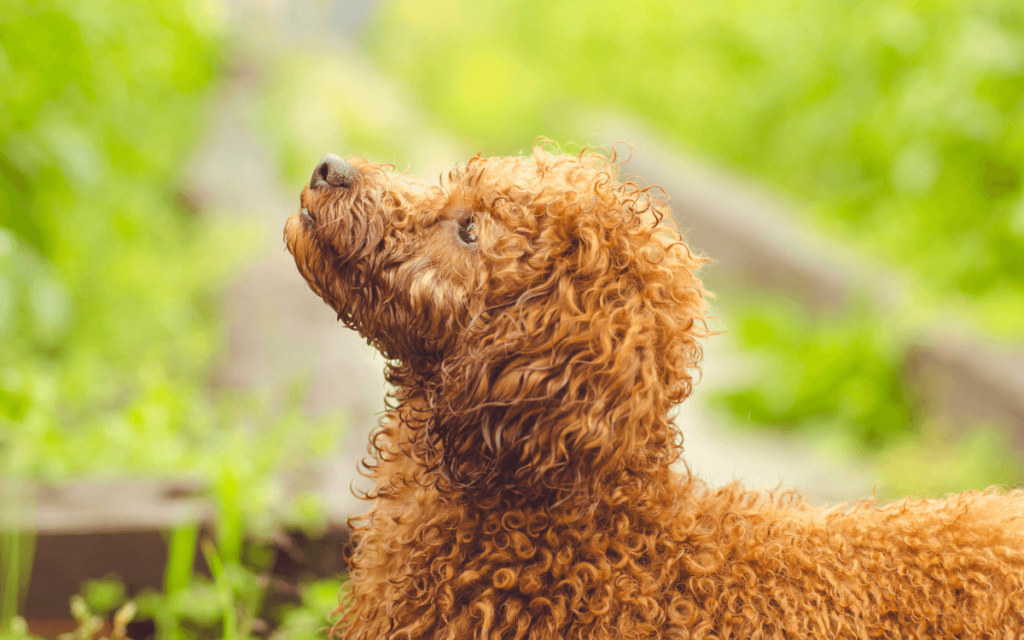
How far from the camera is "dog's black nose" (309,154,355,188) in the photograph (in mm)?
1733

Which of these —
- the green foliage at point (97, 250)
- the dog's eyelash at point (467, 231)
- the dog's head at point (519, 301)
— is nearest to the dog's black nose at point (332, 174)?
the dog's head at point (519, 301)

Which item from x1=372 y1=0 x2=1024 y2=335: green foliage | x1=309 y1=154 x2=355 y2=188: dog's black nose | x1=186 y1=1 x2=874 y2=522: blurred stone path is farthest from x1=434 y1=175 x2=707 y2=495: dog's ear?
x1=372 y1=0 x2=1024 y2=335: green foliage

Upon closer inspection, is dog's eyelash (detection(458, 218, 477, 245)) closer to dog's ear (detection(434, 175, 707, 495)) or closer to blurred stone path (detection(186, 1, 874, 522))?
dog's ear (detection(434, 175, 707, 495))

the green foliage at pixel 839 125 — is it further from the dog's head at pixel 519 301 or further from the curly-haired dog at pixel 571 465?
the dog's head at pixel 519 301

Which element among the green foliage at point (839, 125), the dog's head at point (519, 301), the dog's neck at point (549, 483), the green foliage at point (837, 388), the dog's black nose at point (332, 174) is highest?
the green foliage at point (839, 125)

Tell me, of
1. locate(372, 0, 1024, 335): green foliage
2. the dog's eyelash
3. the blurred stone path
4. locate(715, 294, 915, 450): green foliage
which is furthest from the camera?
locate(372, 0, 1024, 335): green foliage

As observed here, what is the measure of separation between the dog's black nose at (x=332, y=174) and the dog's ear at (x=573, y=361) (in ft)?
1.40

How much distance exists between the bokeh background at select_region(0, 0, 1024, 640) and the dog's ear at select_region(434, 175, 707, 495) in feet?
1.49

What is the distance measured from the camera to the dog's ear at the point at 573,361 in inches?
59.3

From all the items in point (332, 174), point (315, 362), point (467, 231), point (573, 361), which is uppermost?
point (315, 362)

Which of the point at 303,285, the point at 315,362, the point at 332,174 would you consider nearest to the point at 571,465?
the point at 332,174

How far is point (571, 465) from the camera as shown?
152 centimetres

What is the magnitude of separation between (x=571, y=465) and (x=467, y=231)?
51cm

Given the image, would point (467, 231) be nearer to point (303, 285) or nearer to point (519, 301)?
point (519, 301)
